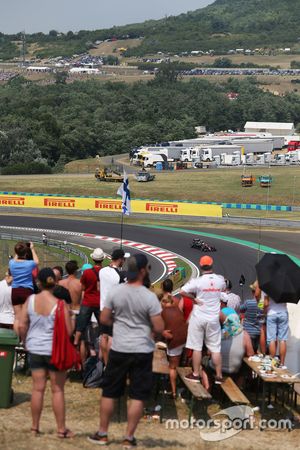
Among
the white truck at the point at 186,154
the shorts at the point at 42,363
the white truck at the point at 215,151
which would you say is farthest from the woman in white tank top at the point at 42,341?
the white truck at the point at 186,154

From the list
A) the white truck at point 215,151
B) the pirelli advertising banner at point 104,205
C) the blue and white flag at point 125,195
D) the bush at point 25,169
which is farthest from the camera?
the white truck at point 215,151

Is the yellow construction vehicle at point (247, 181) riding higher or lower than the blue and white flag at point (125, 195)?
lower

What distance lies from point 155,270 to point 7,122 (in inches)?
2504

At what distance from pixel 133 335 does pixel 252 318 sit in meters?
3.67

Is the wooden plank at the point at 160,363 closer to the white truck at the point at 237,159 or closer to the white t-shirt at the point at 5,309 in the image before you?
the white t-shirt at the point at 5,309

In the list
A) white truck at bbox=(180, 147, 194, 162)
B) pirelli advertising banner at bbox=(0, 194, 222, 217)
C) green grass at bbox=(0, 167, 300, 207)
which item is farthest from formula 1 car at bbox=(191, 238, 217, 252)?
white truck at bbox=(180, 147, 194, 162)

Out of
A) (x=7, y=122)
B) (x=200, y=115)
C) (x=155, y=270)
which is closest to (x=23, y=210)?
(x=155, y=270)

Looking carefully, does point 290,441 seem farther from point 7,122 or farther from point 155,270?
point 7,122

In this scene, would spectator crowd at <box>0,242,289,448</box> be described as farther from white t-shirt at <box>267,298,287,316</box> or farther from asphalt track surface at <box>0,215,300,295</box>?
asphalt track surface at <box>0,215,300,295</box>

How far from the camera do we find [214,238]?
45750 mm

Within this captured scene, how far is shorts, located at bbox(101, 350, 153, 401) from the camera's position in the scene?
29.2 ft

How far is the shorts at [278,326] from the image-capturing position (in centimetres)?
1136

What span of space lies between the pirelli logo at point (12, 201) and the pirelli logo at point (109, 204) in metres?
5.38

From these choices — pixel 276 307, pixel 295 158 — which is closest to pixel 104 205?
pixel 295 158
